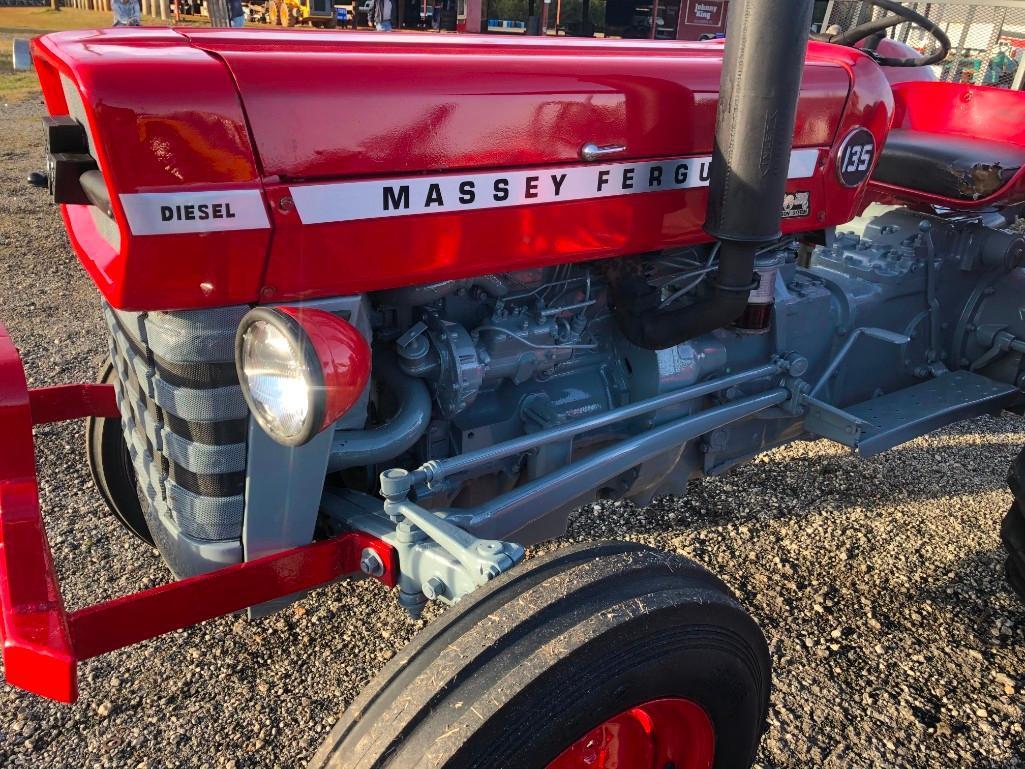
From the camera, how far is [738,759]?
1.69 metres

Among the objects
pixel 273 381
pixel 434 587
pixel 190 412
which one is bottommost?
pixel 434 587

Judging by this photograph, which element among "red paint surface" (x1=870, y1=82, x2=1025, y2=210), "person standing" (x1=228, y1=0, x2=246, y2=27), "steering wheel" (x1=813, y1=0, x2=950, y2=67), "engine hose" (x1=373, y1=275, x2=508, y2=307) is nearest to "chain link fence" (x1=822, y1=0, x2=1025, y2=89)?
"red paint surface" (x1=870, y1=82, x2=1025, y2=210)

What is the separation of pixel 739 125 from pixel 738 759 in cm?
128

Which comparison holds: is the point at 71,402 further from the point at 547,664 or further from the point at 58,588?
the point at 547,664

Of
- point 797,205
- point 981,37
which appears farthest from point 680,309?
point 981,37

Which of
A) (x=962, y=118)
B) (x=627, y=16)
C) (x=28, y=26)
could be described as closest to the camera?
(x=962, y=118)

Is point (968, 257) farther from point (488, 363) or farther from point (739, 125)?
point (488, 363)

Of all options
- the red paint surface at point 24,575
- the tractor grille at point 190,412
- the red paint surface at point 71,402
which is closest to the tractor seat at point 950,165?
the tractor grille at point 190,412

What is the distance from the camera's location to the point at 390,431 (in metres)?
1.83

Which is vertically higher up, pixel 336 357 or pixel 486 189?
pixel 486 189

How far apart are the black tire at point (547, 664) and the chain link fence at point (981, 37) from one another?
7.64 m

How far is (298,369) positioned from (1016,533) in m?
2.23

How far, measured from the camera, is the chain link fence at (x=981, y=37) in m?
8.27

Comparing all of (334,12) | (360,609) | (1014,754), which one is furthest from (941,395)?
(334,12)
